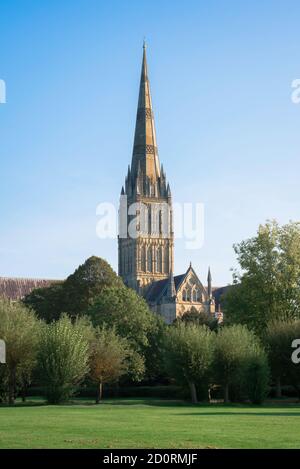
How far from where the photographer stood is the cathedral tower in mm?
160625

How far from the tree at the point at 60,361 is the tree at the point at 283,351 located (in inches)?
645

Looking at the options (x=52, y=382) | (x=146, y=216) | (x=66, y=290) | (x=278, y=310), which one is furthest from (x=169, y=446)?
(x=146, y=216)

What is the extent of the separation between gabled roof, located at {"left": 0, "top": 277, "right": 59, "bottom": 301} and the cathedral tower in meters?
19.2

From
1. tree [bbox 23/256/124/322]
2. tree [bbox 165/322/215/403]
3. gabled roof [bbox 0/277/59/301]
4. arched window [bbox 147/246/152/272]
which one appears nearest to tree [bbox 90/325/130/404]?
tree [bbox 165/322/215/403]

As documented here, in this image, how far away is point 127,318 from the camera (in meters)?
71.9

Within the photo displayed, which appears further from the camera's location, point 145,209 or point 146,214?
point 146,214

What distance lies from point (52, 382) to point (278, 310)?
29.1 metres

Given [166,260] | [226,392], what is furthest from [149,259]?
[226,392]

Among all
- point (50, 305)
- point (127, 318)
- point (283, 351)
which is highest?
point (50, 305)

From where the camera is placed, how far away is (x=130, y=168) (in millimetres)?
165125

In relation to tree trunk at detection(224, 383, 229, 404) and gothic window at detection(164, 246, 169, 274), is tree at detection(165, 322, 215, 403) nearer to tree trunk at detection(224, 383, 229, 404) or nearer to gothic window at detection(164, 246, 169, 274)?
tree trunk at detection(224, 383, 229, 404)

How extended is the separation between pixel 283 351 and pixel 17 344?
20533mm

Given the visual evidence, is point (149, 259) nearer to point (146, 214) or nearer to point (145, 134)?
point (146, 214)
